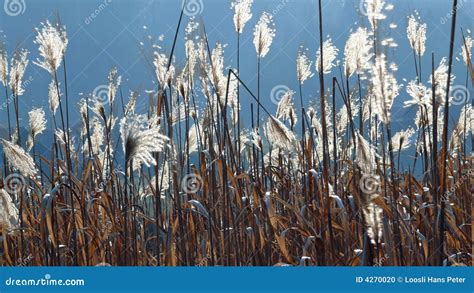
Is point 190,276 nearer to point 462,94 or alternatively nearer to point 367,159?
point 367,159

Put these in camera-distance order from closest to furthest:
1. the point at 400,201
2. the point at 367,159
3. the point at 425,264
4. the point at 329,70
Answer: the point at 367,159 < the point at 425,264 < the point at 400,201 < the point at 329,70

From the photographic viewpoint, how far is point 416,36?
308 cm

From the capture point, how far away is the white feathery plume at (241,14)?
9.34 ft

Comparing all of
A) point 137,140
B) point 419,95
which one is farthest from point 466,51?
point 137,140

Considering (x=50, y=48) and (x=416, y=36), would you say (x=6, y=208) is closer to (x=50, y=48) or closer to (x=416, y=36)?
(x=50, y=48)

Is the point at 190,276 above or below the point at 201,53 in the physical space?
below

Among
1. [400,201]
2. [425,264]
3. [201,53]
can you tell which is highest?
[201,53]

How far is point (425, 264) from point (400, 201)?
54 cm

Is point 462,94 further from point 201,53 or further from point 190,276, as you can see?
point 190,276

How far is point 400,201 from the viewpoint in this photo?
8.90 ft

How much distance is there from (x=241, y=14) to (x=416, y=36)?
883 millimetres

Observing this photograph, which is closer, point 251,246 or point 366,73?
point 366,73

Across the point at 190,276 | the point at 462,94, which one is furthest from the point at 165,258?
the point at 462,94

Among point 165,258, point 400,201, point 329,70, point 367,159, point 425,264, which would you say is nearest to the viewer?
point 367,159
